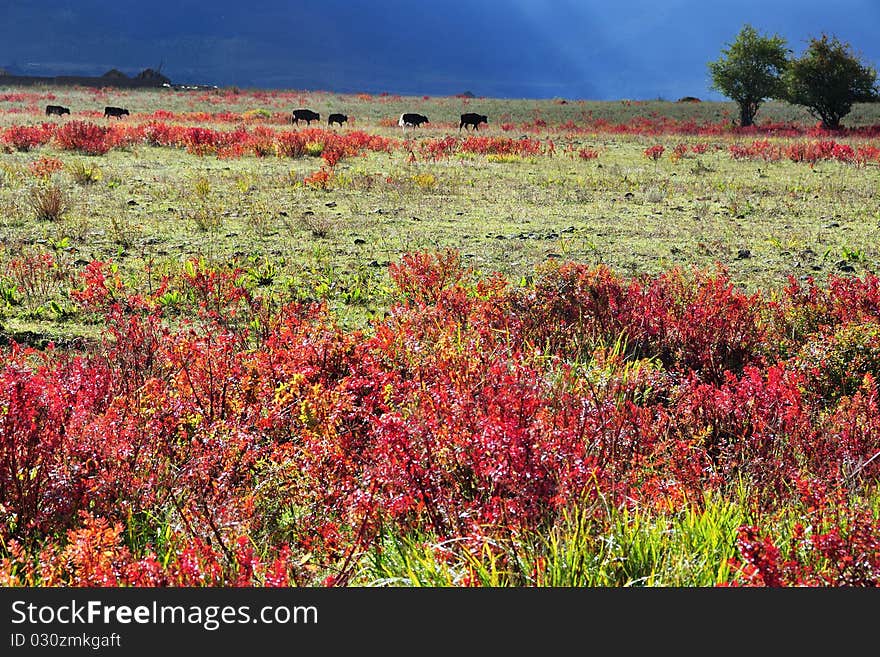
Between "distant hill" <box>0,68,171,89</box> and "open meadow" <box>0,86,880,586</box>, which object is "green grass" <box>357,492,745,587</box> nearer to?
"open meadow" <box>0,86,880,586</box>

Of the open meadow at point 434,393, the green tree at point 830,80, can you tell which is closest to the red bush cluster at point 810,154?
the open meadow at point 434,393

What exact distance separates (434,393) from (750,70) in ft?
187

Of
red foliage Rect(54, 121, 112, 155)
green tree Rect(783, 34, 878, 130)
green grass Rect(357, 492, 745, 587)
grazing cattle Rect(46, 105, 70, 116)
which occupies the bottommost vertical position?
green grass Rect(357, 492, 745, 587)

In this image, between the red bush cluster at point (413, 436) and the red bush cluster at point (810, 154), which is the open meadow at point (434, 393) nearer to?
the red bush cluster at point (413, 436)

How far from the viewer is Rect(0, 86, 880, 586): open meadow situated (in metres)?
3.16

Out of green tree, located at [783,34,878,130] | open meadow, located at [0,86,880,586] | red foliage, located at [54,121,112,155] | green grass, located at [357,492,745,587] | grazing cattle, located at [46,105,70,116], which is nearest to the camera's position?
green grass, located at [357,492,745,587]

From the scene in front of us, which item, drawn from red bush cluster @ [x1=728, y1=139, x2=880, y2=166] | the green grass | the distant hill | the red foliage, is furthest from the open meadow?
the distant hill

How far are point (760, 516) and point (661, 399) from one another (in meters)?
2.34

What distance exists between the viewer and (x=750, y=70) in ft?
175

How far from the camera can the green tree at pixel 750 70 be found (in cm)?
5312

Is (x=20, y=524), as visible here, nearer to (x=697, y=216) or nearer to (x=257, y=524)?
(x=257, y=524)

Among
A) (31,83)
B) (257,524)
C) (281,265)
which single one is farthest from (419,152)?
(31,83)

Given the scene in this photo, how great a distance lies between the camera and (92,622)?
2348mm

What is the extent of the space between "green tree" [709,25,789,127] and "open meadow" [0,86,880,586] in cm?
4401
